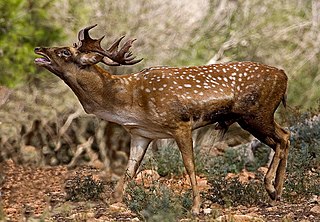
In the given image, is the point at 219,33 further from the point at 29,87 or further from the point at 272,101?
the point at 272,101

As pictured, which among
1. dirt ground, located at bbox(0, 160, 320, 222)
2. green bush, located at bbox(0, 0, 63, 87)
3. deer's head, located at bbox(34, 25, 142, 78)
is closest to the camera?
dirt ground, located at bbox(0, 160, 320, 222)

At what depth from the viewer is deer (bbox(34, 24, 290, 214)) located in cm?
948

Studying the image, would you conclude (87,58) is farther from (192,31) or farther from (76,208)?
(192,31)

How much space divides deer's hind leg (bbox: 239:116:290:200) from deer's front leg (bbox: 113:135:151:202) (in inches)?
43.7

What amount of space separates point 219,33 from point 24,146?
4547 millimetres

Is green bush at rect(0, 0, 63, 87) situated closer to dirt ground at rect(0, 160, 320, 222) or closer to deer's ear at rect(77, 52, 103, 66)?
dirt ground at rect(0, 160, 320, 222)

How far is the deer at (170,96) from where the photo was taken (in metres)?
9.48

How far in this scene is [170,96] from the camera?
948cm

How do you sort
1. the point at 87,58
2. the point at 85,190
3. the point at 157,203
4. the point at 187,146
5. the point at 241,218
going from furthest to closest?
the point at 85,190
the point at 87,58
the point at 187,146
the point at 157,203
the point at 241,218

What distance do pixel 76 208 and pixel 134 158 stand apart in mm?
948

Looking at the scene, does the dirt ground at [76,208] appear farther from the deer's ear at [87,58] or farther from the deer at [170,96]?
the deer's ear at [87,58]

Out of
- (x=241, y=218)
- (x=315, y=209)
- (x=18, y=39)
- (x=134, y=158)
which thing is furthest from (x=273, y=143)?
(x=18, y=39)

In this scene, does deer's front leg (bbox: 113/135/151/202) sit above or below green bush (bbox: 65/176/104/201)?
above

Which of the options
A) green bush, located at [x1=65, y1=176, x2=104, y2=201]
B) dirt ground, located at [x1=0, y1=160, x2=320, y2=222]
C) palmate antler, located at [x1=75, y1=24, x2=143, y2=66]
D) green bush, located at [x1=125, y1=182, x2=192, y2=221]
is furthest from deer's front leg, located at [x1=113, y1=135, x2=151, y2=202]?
palmate antler, located at [x1=75, y1=24, x2=143, y2=66]
